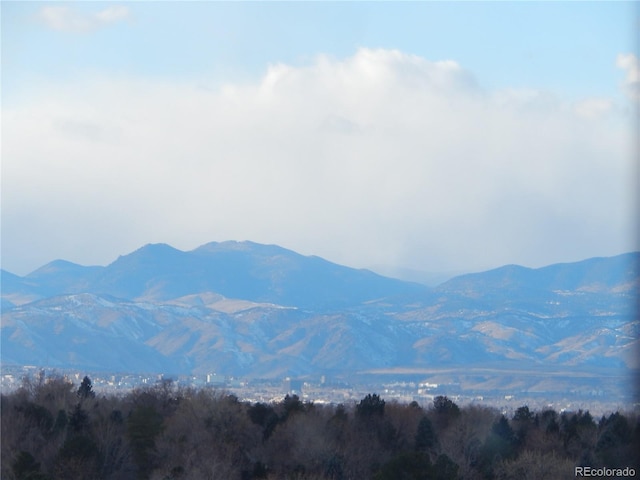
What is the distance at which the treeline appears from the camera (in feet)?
145

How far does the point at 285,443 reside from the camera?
5438 centimetres

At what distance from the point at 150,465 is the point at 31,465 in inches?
339

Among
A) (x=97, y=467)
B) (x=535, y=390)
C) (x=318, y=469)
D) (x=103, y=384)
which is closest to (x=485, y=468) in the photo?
(x=318, y=469)

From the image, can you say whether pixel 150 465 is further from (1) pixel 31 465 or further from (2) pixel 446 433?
(2) pixel 446 433

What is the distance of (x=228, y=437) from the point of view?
183ft

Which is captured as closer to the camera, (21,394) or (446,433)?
(446,433)

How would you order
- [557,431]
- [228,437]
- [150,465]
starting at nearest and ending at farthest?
[150,465]
[228,437]
[557,431]

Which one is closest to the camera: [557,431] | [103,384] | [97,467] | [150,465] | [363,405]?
[97,467]

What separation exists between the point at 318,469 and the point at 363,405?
59.3ft

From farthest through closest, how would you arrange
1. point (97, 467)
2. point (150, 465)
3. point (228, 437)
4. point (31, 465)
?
point (228, 437) < point (150, 465) < point (97, 467) < point (31, 465)

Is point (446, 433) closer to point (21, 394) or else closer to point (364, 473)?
point (364, 473)

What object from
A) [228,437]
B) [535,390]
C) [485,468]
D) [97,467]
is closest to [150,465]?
[97,467]

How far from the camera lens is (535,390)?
179875 millimetres

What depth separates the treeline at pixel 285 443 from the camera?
145 feet
